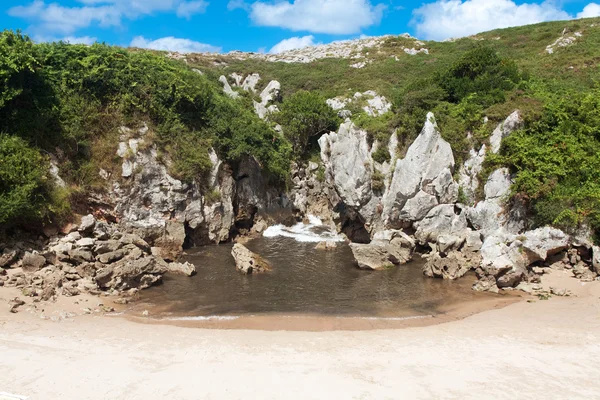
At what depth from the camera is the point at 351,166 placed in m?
30.1

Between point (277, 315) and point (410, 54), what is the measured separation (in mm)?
Result: 71812

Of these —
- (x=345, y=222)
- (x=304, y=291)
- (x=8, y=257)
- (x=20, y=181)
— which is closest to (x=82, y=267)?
(x=8, y=257)

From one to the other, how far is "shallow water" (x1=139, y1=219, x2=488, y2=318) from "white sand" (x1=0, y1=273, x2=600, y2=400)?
Result: 2190 millimetres

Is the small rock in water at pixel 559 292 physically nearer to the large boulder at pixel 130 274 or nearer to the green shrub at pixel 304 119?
the large boulder at pixel 130 274

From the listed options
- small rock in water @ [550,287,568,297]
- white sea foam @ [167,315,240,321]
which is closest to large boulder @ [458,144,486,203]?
small rock in water @ [550,287,568,297]

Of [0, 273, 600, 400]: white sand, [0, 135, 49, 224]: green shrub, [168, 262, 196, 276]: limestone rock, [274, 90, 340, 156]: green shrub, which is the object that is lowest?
[0, 273, 600, 400]: white sand

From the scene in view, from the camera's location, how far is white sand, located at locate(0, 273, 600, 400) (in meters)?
10.0

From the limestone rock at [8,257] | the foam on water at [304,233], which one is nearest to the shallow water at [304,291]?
the foam on water at [304,233]

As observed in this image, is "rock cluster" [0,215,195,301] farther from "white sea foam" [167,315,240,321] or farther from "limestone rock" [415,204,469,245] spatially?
"limestone rock" [415,204,469,245]

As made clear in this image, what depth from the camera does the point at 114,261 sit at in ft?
65.1

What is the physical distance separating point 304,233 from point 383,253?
1184cm

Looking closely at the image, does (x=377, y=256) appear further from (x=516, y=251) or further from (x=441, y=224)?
(x=516, y=251)

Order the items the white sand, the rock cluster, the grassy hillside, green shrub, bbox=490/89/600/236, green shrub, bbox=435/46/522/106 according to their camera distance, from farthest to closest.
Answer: green shrub, bbox=435/46/522/106, the grassy hillside, green shrub, bbox=490/89/600/236, the rock cluster, the white sand

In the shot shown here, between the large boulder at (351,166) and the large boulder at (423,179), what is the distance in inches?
114
